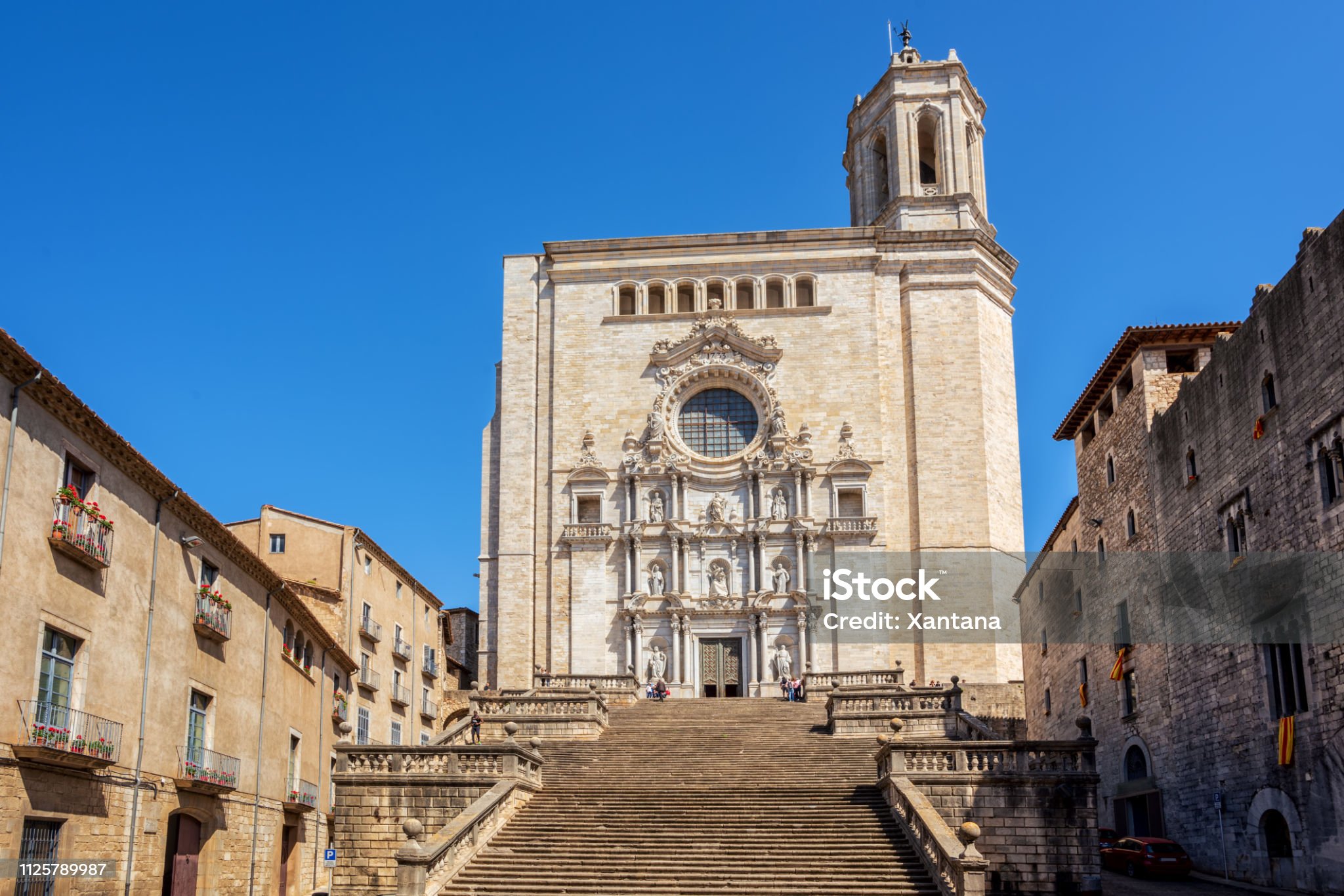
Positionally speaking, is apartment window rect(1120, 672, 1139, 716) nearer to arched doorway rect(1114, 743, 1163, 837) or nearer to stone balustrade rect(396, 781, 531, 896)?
arched doorway rect(1114, 743, 1163, 837)

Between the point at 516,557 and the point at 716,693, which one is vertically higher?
the point at 516,557

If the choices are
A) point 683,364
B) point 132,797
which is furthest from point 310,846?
point 683,364

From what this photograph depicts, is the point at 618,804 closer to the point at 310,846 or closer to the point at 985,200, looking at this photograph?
the point at 310,846

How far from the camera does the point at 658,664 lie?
129 feet

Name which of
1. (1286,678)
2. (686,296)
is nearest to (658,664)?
(686,296)

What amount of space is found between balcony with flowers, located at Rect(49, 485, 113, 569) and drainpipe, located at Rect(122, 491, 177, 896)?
153 centimetres

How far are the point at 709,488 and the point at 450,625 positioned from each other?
559 inches

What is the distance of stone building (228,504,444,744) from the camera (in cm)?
3506

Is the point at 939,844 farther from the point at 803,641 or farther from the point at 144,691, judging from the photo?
the point at 803,641

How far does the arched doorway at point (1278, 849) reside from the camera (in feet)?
73.0

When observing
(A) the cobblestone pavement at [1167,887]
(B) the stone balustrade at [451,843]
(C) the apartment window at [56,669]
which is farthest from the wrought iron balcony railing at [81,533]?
(A) the cobblestone pavement at [1167,887]

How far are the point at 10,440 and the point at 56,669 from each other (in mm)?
3205

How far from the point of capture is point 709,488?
4109 cm

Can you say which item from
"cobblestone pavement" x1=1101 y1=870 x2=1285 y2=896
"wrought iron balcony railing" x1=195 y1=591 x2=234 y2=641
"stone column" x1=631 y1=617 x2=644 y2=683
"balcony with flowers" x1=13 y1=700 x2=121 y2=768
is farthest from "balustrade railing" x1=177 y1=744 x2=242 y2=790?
"stone column" x1=631 y1=617 x2=644 y2=683
